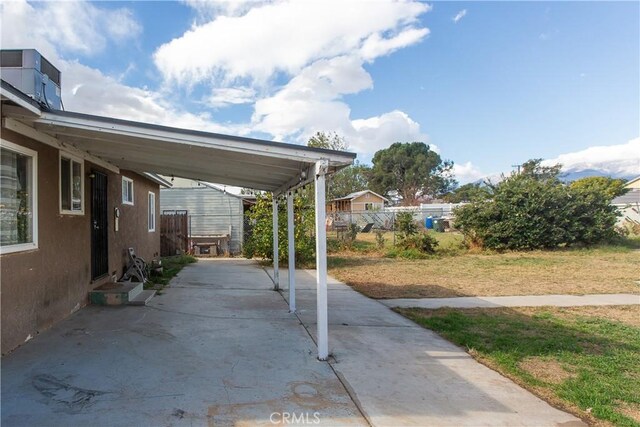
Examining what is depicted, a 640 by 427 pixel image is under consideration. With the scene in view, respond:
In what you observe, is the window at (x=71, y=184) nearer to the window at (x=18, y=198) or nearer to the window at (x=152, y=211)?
the window at (x=18, y=198)

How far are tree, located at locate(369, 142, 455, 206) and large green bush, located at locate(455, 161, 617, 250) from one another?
3500cm

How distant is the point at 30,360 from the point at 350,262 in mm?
11090

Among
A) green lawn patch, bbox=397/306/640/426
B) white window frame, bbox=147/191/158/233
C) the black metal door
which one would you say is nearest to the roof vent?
the black metal door

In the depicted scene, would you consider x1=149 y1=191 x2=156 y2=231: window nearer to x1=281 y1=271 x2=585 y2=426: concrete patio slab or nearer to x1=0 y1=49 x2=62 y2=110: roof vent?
x1=0 y1=49 x2=62 y2=110: roof vent

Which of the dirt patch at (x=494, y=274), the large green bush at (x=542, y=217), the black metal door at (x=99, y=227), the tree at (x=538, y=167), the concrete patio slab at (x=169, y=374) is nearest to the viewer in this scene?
the concrete patio slab at (x=169, y=374)

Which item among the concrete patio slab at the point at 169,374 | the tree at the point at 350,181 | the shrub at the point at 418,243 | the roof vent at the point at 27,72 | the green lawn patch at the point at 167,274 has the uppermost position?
the tree at the point at 350,181

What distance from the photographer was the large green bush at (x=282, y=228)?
41.5ft

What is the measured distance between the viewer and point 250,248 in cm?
1387

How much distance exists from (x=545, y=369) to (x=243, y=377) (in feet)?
10.3

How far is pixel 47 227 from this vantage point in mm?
4926

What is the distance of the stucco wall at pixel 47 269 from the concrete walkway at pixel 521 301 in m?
5.17

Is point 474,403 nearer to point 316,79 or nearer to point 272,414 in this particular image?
point 272,414

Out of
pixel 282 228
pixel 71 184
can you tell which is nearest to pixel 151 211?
pixel 282 228

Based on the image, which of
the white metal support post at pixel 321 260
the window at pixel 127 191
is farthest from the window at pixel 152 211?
the white metal support post at pixel 321 260
